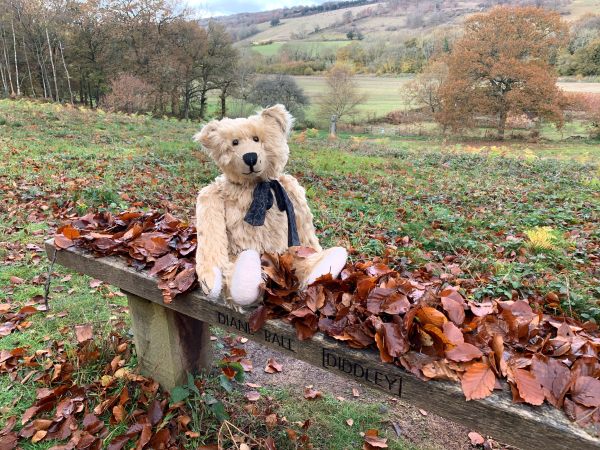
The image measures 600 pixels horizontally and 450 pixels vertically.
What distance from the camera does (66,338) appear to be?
2.84m

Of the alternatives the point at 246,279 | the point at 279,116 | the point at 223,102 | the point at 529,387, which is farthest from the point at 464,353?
the point at 223,102

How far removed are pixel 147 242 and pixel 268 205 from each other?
27.7 inches

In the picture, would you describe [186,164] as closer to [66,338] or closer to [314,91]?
[66,338]

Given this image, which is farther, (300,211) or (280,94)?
(280,94)

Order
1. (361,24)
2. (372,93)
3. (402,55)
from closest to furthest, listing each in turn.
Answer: (372,93), (402,55), (361,24)

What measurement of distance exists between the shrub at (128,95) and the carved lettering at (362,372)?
931 inches

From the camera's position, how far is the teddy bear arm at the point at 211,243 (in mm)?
1701

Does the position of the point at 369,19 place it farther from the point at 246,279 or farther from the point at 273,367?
the point at 246,279

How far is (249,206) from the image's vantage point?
195 centimetres

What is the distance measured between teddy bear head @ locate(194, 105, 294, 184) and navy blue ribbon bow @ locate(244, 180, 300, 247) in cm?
6

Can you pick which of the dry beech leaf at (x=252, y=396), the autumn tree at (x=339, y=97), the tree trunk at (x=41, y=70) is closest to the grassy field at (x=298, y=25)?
the autumn tree at (x=339, y=97)

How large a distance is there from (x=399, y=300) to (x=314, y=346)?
37 centimetres

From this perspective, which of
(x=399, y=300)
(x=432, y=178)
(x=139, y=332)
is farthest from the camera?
(x=432, y=178)

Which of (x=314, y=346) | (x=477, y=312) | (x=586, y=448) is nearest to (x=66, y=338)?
(x=314, y=346)
